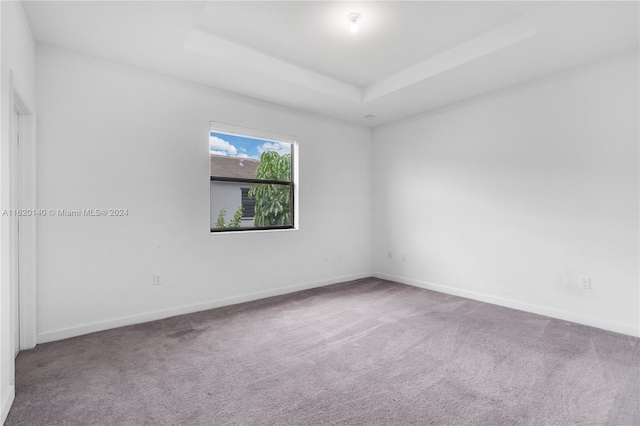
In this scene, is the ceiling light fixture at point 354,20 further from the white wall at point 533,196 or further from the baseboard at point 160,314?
the baseboard at point 160,314

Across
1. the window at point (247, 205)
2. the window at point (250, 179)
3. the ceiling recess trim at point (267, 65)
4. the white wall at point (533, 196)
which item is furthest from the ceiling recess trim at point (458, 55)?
the window at point (247, 205)

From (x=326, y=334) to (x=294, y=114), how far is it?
2974mm

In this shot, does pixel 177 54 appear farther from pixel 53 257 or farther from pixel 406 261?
pixel 406 261

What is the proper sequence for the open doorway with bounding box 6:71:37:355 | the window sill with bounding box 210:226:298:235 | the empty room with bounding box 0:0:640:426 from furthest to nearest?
the window sill with bounding box 210:226:298:235
the open doorway with bounding box 6:71:37:355
the empty room with bounding box 0:0:640:426

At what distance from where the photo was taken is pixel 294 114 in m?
4.46

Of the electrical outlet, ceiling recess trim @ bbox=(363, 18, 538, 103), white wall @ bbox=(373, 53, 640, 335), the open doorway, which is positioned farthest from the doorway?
the electrical outlet

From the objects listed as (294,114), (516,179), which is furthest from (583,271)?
(294,114)

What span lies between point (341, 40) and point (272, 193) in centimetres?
214

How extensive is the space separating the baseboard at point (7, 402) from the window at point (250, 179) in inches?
85.5

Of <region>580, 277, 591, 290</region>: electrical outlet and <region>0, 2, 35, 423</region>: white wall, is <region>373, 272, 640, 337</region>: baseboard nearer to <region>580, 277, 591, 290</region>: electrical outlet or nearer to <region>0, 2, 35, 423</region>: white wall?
<region>580, 277, 591, 290</region>: electrical outlet

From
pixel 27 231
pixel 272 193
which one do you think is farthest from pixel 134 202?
pixel 272 193

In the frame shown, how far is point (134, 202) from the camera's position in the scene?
3.20 metres

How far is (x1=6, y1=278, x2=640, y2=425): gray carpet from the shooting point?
1.81m

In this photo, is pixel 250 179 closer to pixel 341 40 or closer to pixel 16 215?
pixel 341 40
